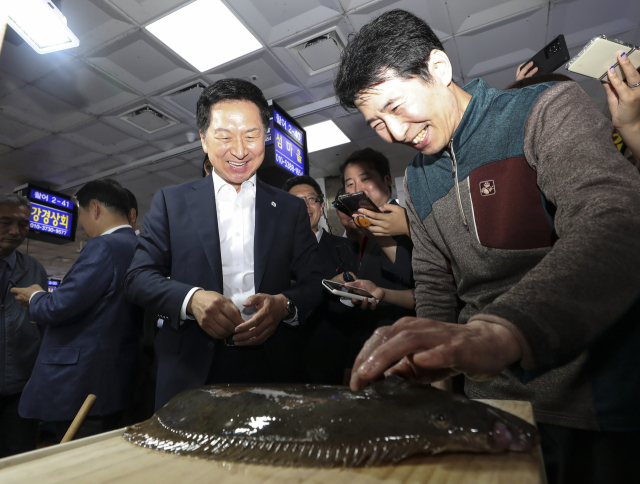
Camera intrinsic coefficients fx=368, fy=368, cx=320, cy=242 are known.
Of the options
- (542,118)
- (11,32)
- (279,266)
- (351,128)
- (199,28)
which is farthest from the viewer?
(351,128)

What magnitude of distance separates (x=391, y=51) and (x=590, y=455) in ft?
3.93

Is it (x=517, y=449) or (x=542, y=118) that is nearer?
(x=517, y=449)

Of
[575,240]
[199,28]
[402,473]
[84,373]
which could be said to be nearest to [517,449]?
[402,473]

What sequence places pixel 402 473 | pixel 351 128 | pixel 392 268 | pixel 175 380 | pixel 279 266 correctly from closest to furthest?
pixel 402 473
pixel 175 380
pixel 279 266
pixel 392 268
pixel 351 128

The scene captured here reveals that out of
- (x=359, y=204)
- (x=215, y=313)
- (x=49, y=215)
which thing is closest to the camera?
(x=215, y=313)

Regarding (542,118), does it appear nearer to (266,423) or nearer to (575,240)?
(575,240)

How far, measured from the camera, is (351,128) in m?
6.37

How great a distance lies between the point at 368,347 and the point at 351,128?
20.1 ft

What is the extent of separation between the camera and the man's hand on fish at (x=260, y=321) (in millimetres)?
1301

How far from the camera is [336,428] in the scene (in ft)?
2.24

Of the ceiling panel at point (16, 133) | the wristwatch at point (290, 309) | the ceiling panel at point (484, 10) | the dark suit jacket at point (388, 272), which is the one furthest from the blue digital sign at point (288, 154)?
the ceiling panel at point (16, 133)

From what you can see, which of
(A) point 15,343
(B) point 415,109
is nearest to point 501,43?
(B) point 415,109

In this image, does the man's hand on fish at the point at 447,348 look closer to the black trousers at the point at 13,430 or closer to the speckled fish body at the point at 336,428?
the speckled fish body at the point at 336,428

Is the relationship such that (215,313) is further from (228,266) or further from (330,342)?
(330,342)
